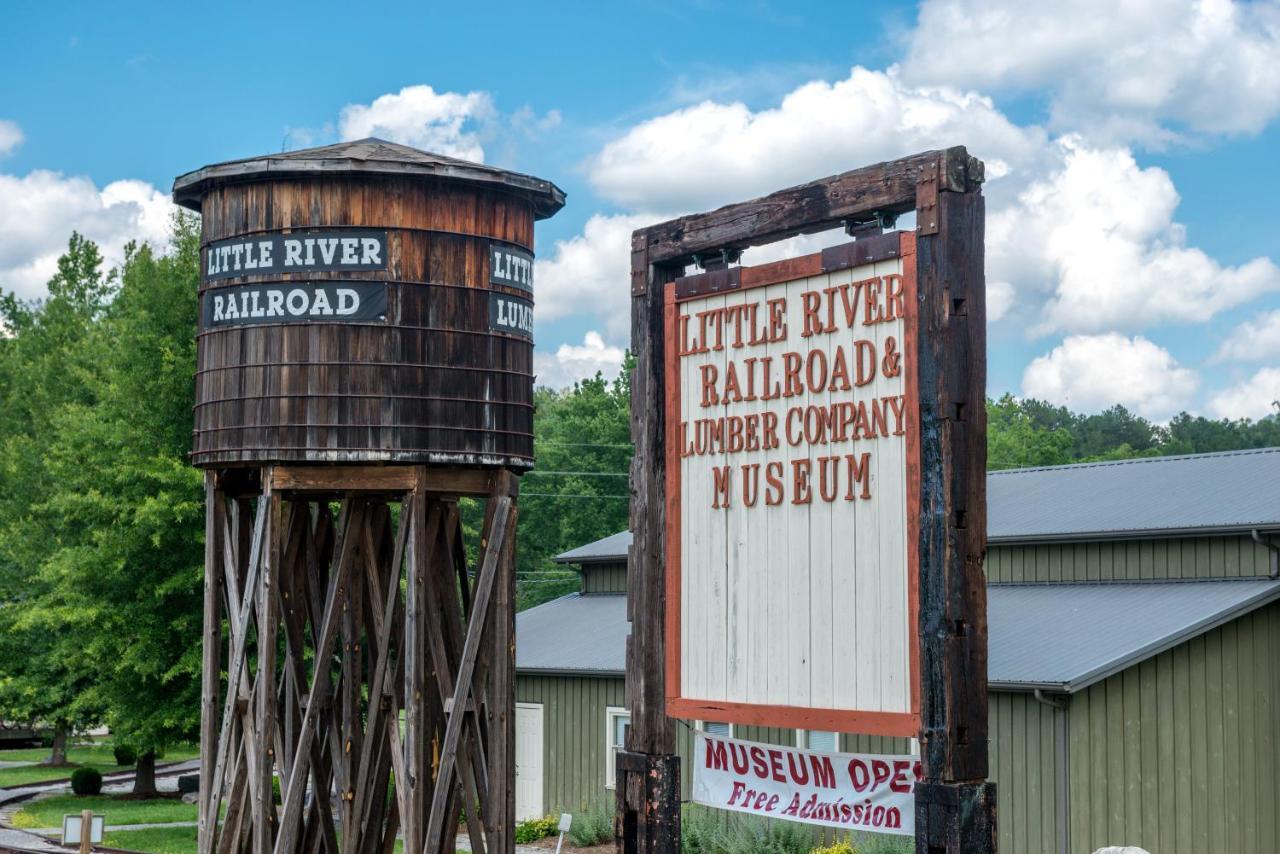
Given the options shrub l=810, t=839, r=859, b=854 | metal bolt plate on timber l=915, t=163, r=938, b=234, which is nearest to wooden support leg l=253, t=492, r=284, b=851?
shrub l=810, t=839, r=859, b=854

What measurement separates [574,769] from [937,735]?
65.5ft

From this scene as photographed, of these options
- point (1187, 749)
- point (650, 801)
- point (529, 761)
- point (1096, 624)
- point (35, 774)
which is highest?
point (1096, 624)

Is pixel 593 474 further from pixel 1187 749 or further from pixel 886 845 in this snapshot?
pixel 1187 749

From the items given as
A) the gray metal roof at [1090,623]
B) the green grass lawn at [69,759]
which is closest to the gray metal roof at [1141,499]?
the gray metal roof at [1090,623]

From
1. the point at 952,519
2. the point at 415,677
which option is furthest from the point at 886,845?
the point at 952,519

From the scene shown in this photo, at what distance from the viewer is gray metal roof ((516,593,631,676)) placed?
26938 millimetres

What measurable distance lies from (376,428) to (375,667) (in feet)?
10.1

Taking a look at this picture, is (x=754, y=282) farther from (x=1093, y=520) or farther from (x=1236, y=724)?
(x=1093, y=520)

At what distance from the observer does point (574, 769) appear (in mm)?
27266

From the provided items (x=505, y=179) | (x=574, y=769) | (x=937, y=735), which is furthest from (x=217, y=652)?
(x=937, y=735)

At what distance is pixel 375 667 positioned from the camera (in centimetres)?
1814

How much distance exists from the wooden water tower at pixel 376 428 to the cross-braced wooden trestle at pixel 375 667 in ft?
0.11

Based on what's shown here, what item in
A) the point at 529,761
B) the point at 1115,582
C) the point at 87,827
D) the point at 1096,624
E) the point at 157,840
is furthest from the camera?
the point at 529,761

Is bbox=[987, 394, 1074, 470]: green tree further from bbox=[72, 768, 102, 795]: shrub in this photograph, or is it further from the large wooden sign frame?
the large wooden sign frame
